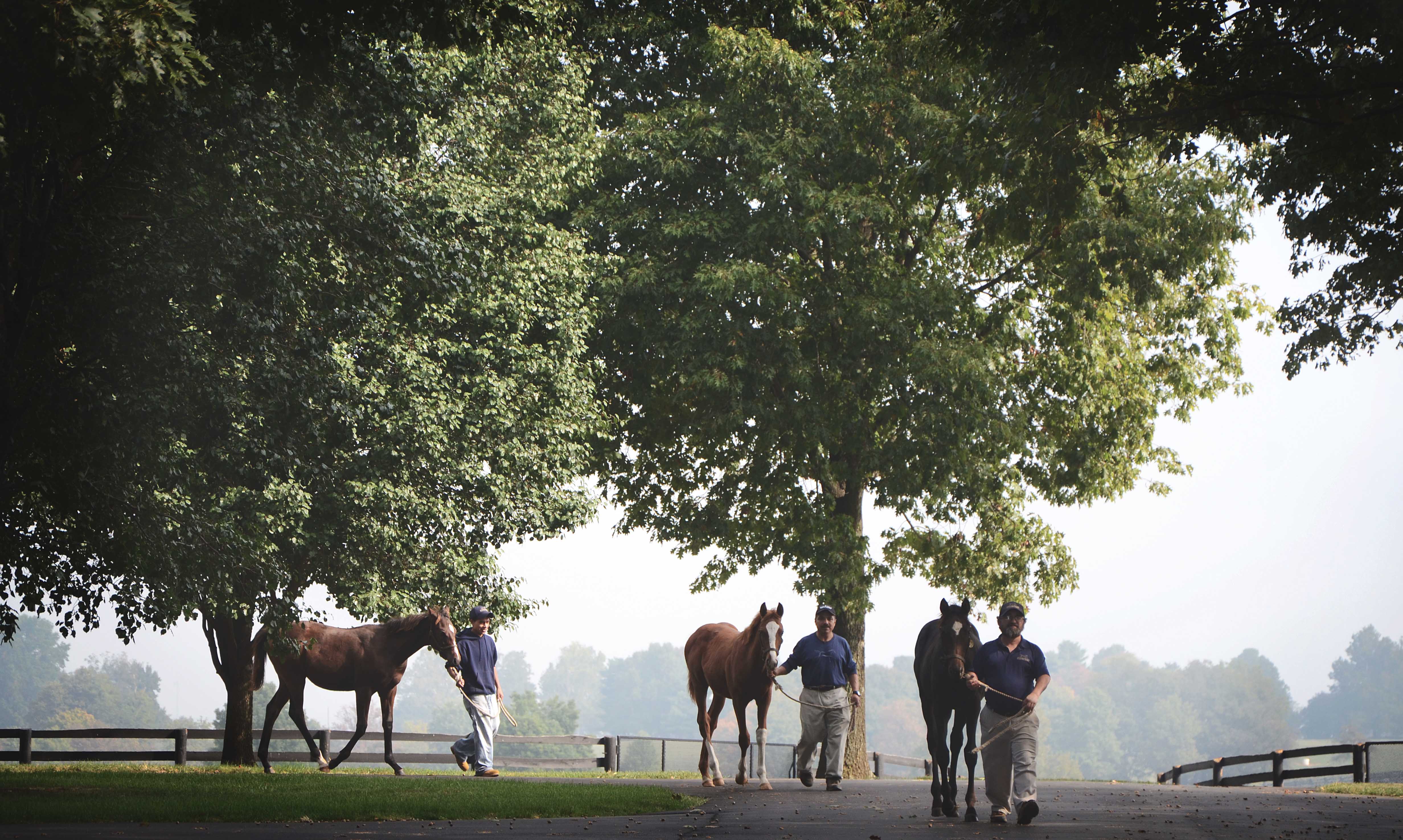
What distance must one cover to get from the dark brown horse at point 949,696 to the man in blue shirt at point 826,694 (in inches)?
167

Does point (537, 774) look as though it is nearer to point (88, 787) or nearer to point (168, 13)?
point (88, 787)

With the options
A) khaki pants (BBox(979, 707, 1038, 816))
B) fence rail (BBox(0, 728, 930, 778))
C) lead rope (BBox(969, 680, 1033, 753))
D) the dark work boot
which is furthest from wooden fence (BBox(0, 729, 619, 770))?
the dark work boot

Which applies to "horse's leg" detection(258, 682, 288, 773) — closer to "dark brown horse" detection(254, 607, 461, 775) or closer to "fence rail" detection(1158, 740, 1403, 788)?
"dark brown horse" detection(254, 607, 461, 775)

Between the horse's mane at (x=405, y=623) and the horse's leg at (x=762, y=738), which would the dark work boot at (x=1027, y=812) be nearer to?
the horse's leg at (x=762, y=738)

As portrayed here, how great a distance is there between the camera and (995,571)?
91.2 feet

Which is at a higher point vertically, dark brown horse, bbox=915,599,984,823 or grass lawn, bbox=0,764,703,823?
dark brown horse, bbox=915,599,984,823

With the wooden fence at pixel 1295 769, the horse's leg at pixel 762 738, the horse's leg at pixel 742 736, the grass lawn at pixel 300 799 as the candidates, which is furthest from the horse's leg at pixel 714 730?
the wooden fence at pixel 1295 769

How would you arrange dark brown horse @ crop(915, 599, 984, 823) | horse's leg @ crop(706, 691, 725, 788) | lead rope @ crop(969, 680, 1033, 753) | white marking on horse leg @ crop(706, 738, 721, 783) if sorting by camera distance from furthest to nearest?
1. white marking on horse leg @ crop(706, 738, 721, 783)
2. horse's leg @ crop(706, 691, 725, 788)
3. dark brown horse @ crop(915, 599, 984, 823)
4. lead rope @ crop(969, 680, 1033, 753)

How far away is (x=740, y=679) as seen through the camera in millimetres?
19203

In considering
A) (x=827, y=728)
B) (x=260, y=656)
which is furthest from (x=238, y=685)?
(x=827, y=728)

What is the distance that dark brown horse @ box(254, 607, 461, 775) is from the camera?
22.0 metres

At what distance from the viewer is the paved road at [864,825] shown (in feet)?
35.1

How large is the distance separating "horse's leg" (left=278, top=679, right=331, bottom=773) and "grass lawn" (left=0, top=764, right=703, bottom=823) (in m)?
3.99

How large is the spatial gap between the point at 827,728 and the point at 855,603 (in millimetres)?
6633
